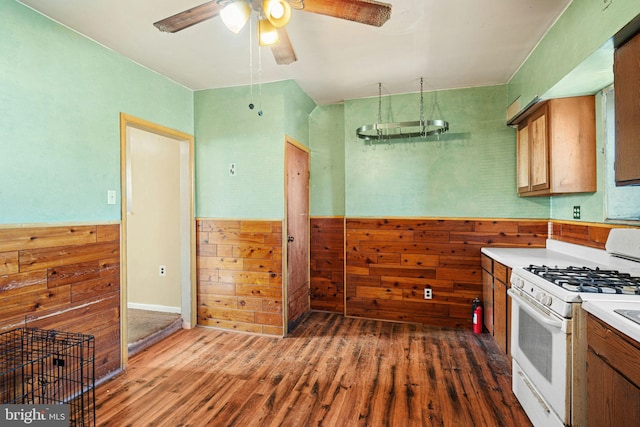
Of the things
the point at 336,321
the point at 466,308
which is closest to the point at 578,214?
the point at 466,308

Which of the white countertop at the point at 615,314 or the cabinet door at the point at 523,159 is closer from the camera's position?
the white countertop at the point at 615,314

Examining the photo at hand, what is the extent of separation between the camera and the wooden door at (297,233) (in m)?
3.37

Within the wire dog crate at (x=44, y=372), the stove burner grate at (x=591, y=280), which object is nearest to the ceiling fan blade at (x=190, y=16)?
the wire dog crate at (x=44, y=372)

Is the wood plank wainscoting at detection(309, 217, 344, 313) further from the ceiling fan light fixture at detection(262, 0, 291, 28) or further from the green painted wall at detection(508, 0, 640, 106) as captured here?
the ceiling fan light fixture at detection(262, 0, 291, 28)

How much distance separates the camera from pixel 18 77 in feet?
6.27

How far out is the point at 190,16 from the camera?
1634mm

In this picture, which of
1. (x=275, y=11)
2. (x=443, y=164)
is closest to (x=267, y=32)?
(x=275, y=11)

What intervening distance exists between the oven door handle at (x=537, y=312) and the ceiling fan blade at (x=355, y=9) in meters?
1.73

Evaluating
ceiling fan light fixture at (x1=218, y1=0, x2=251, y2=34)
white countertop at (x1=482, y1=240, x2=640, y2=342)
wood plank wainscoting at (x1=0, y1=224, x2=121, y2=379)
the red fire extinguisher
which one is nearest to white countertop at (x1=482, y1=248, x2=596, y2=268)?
white countertop at (x1=482, y1=240, x2=640, y2=342)

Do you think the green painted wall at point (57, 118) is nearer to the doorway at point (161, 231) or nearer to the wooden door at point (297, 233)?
the doorway at point (161, 231)

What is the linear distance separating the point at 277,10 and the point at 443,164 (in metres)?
2.61

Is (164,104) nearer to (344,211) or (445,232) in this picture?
(344,211)

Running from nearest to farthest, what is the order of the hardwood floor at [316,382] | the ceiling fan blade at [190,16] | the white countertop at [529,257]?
the ceiling fan blade at [190,16], the hardwood floor at [316,382], the white countertop at [529,257]

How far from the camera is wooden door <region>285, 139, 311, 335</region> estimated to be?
11.1 ft
